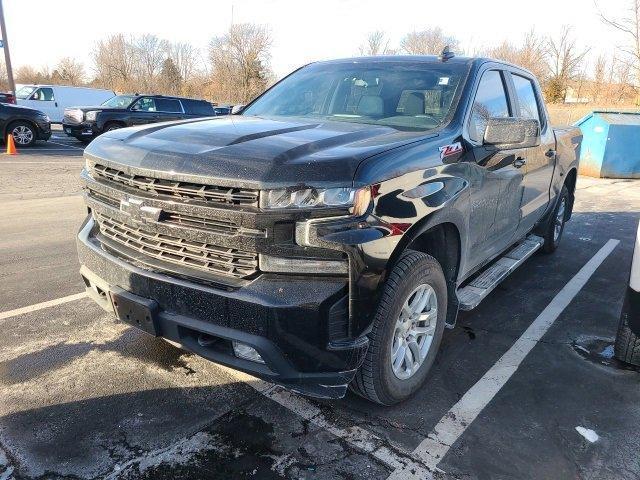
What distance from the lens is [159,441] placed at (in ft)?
8.46

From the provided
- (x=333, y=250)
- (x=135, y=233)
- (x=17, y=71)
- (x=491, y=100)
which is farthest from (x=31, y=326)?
(x=17, y=71)

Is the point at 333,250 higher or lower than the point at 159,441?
higher

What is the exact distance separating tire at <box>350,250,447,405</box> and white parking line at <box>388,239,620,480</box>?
27 centimetres

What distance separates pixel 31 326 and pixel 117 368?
980 mm

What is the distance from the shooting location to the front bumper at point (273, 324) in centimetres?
226

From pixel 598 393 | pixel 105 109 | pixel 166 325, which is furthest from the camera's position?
pixel 105 109

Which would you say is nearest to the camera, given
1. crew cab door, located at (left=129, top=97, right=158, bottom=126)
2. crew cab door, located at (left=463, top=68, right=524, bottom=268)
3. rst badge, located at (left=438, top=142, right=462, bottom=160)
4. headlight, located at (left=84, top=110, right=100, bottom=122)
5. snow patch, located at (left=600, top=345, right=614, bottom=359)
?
rst badge, located at (left=438, top=142, right=462, bottom=160)

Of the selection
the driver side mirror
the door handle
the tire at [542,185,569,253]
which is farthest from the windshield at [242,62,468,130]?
the tire at [542,185,569,253]

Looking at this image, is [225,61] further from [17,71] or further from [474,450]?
[474,450]

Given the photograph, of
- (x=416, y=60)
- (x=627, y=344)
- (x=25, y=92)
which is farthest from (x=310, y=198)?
(x=25, y=92)

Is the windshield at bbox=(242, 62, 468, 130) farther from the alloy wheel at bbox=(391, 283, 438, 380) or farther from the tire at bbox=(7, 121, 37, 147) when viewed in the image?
the tire at bbox=(7, 121, 37, 147)

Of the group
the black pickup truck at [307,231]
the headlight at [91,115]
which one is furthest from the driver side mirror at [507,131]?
the headlight at [91,115]

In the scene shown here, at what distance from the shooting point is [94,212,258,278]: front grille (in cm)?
238

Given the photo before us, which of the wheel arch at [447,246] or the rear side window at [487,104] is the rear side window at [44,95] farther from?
the wheel arch at [447,246]
